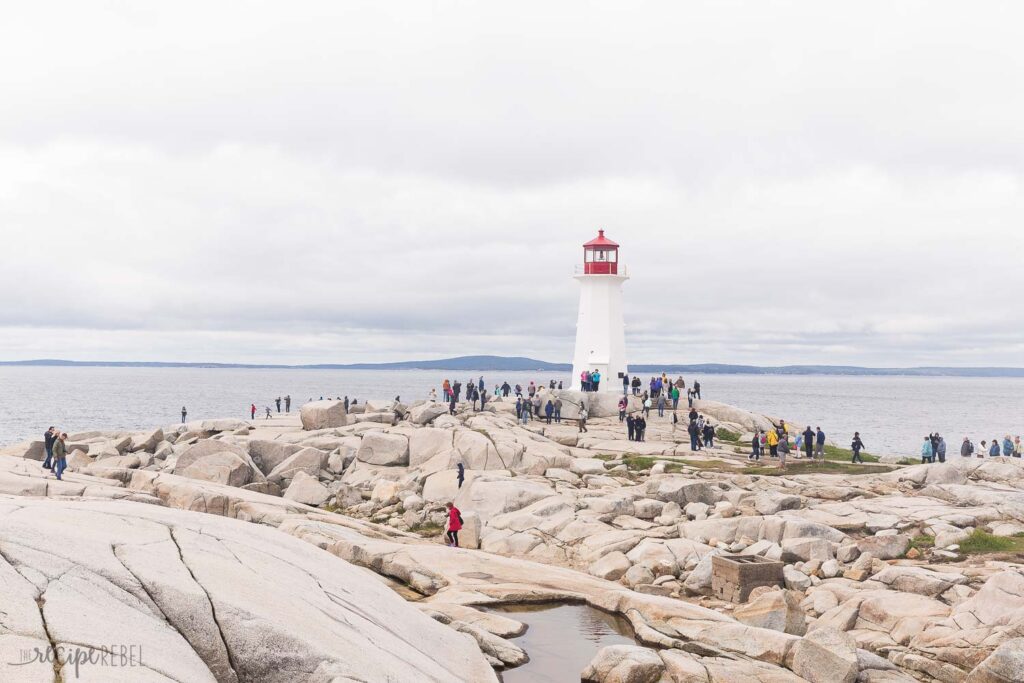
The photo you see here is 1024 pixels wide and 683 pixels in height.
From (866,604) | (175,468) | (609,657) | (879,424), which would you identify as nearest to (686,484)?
(866,604)

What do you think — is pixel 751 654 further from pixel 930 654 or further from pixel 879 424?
pixel 879 424

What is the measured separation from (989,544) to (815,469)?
42.5ft

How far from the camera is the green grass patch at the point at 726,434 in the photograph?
4598 centimetres

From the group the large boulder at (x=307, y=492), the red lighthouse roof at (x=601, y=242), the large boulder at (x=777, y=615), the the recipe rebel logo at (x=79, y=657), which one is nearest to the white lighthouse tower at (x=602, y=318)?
the red lighthouse roof at (x=601, y=242)

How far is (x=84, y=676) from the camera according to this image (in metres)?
7.59

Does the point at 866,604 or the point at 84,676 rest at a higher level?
the point at 84,676

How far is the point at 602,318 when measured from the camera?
54344 mm

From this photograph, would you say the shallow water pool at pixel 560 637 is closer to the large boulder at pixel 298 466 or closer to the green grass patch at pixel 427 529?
the green grass patch at pixel 427 529

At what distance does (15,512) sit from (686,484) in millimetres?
23509

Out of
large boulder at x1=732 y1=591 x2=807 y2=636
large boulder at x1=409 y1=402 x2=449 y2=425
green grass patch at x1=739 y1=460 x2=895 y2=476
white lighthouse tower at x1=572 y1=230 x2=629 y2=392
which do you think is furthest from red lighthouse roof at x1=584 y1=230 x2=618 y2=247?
large boulder at x1=732 y1=591 x2=807 y2=636

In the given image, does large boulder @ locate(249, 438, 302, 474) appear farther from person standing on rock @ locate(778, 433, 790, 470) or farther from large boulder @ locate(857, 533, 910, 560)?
large boulder @ locate(857, 533, 910, 560)

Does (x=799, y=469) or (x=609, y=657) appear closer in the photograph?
(x=609, y=657)

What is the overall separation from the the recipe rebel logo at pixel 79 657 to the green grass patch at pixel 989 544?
2366cm

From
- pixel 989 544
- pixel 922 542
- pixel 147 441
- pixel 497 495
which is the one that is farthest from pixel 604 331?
Result: pixel 989 544
